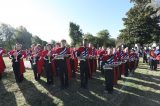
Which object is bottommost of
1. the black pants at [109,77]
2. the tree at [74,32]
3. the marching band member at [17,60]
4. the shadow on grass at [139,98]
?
the shadow on grass at [139,98]

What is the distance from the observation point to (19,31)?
10106cm

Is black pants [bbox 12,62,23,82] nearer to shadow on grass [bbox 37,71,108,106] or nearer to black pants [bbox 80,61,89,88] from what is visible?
shadow on grass [bbox 37,71,108,106]

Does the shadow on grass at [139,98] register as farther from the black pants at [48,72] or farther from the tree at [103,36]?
the tree at [103,36]

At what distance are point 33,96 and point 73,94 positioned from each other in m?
1.65

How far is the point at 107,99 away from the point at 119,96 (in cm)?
82

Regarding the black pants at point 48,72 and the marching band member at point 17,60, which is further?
the marching band member at point 17,60

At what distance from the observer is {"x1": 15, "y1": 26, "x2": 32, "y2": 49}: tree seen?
99188mm

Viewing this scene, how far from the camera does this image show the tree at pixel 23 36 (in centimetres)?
9919

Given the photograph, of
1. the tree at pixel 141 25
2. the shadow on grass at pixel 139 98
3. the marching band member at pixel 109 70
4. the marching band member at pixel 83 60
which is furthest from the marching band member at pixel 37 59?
the tree at pixel 141 25

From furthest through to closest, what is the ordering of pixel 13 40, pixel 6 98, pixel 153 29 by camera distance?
pixel 13 40 → pixel 153 29 → pixel 6 98

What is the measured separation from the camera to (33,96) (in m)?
12.2

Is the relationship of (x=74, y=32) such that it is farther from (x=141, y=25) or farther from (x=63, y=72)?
(x=63, y=72)

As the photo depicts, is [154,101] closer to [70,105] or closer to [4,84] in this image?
[70,105]

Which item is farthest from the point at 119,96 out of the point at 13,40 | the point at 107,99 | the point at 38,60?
the point at 13,40
